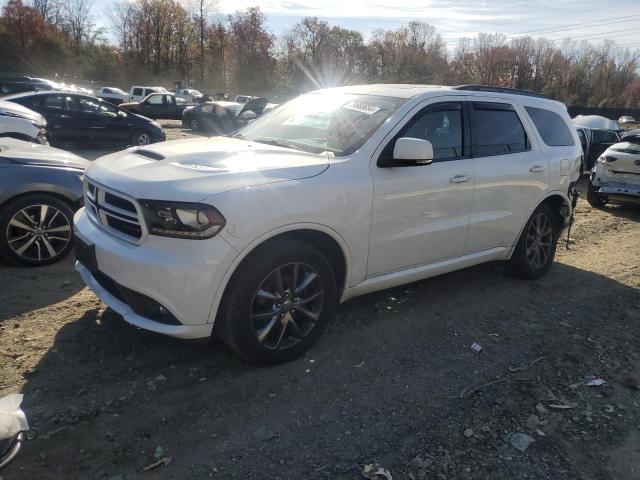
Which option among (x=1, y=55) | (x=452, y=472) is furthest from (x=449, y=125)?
(x=1, y=55)

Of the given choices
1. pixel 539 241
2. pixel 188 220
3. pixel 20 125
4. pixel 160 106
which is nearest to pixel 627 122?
pixel 160 106

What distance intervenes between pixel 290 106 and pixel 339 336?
86.3 inches

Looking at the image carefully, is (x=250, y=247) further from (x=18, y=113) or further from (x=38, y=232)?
(x=18, y=113)

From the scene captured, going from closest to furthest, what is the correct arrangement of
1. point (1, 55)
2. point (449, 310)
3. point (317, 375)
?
point (317, 375), point (449, 310), point (1, 55)

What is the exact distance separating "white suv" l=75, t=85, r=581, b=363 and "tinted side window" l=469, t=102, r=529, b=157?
0.02 metres

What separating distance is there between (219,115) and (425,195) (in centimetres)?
2021

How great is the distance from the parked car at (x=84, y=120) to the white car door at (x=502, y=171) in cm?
1197

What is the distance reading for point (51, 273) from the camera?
490cm

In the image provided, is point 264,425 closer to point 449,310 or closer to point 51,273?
point 449,310

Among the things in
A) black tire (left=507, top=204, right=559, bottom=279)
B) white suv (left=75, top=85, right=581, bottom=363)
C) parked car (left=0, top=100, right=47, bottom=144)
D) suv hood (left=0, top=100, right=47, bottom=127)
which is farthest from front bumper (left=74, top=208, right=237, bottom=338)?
suv hood (left=0, top=100, right=47, bottom=127)

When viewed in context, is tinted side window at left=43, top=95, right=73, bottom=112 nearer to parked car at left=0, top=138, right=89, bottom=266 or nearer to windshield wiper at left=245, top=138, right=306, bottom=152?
parked car at left=0, top=138, right=89, bottom=266

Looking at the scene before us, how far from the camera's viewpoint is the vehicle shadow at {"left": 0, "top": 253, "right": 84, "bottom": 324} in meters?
4.22

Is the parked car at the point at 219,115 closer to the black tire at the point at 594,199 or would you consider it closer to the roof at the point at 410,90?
the black tire at the point at 594,199

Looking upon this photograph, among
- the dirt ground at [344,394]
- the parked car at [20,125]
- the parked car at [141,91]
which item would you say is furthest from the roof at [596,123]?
the parked car at [141,91]
